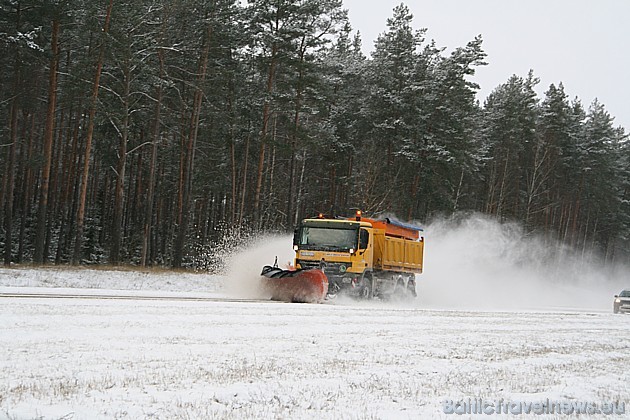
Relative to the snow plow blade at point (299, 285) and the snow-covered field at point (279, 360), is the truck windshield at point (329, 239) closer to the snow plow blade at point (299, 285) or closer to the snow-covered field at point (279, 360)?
the snow plow blade at point (299, 285)

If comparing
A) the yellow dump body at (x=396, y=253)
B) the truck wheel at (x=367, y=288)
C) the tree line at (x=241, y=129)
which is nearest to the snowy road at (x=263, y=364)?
the truck wheel at (x=367, y=288)

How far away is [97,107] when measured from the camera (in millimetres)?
34406

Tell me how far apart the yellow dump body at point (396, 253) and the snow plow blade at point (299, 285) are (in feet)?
13.4

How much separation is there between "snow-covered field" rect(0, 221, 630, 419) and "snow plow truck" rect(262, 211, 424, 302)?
297cm

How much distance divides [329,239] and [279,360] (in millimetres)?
14983

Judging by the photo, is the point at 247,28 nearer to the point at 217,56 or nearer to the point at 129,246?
the point at 217,56

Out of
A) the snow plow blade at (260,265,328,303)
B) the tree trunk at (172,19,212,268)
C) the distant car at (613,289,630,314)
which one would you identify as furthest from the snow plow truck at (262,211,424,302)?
the distant car at (613,289,630,314)

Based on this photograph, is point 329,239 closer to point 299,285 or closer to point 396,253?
point 299,285

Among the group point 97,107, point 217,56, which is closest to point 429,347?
point 97,107

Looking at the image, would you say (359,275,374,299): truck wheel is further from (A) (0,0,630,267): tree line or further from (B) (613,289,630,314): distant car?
(B) (613,289,630,314): distant car

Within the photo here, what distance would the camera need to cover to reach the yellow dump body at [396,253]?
28.9 meters

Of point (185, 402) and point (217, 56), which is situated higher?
point (217, 56)

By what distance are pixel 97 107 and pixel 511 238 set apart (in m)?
37.5

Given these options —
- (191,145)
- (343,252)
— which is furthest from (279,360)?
(191,145)
